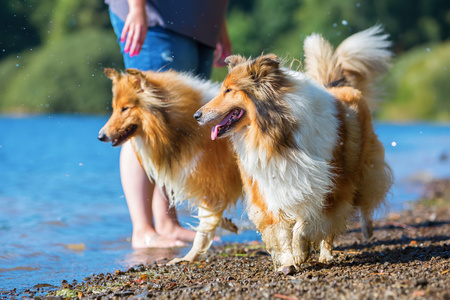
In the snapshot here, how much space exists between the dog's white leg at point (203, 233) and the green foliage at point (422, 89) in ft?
88.0

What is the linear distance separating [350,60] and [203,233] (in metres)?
1.89

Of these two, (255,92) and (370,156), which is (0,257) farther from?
(370,156)

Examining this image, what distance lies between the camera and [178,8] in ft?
13.2

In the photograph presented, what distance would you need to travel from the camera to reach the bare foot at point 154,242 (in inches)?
170

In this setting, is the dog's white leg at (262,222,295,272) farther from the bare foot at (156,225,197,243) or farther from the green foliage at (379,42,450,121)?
the green foliage at (379,42,450,121)

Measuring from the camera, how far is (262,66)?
10.3 ft

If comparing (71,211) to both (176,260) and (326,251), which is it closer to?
(176,260)

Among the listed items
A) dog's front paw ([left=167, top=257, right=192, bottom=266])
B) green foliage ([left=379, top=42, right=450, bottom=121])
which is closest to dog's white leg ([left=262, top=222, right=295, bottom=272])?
dog's front paw ([left=167, top=257, right=192, bottom=266])

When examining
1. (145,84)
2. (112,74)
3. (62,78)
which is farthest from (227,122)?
(62,78)

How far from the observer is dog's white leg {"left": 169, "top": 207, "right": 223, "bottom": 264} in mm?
3908

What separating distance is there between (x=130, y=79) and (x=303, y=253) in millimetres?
1684

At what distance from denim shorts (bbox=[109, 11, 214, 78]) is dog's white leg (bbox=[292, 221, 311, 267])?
5.18 feet

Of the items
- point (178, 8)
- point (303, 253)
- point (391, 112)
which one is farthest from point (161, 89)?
point (391, 112)

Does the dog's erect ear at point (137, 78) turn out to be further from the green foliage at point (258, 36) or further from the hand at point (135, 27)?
the green foliage at point (258, 36)
